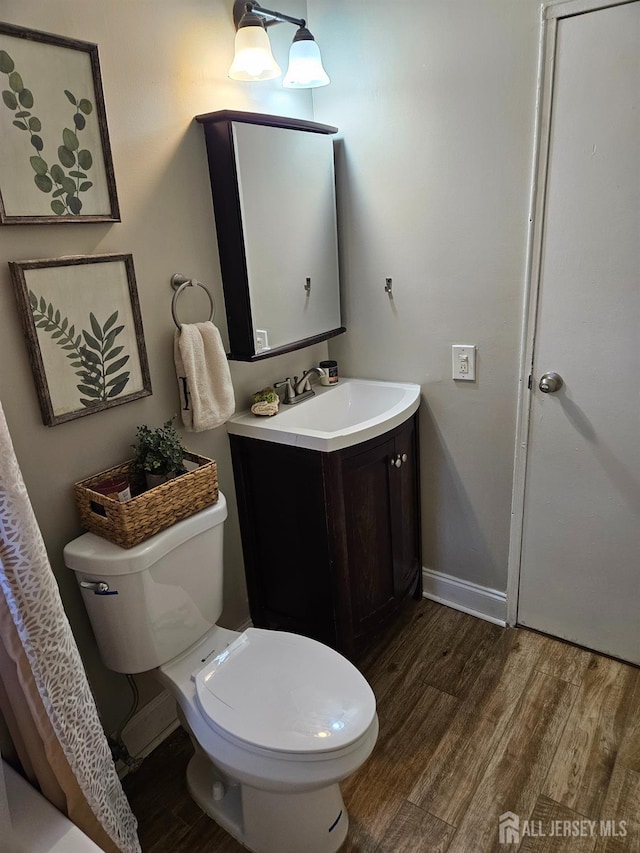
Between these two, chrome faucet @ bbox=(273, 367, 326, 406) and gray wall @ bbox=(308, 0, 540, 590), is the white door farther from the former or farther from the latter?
chrome faucet @ bbox=(273, 367, 326, 406)

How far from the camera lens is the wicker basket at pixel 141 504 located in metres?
1.38

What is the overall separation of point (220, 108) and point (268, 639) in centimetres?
157

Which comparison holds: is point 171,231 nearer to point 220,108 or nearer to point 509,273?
point 220,108

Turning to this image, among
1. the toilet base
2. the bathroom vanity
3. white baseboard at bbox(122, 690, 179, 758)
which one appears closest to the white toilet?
the toilet base

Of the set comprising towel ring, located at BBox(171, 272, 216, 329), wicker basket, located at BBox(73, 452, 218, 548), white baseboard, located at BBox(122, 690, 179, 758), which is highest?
towel ring, located at BBox(171, 272, 216, 329)

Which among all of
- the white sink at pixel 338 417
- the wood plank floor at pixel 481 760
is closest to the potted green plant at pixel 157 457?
the white sink at pixel 338 417

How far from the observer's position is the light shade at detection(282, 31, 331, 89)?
1.74 meters

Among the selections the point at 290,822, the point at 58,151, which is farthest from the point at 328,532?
the point at 58,151

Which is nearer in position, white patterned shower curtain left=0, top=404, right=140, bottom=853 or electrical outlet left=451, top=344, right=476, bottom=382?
white patterned shower curtain left=0, top=404, right=140, bottom=853

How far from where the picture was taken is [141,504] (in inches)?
54.5

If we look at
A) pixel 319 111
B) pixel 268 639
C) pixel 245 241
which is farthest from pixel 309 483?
pixel 319 111

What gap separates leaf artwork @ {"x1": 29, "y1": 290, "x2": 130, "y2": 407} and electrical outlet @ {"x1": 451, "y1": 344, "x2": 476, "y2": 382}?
1101 millimetres

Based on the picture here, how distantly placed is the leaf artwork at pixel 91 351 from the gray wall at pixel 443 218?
985mm

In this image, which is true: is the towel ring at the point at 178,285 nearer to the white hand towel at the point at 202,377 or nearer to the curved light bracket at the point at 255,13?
the white hand towel at the point at 202,377
